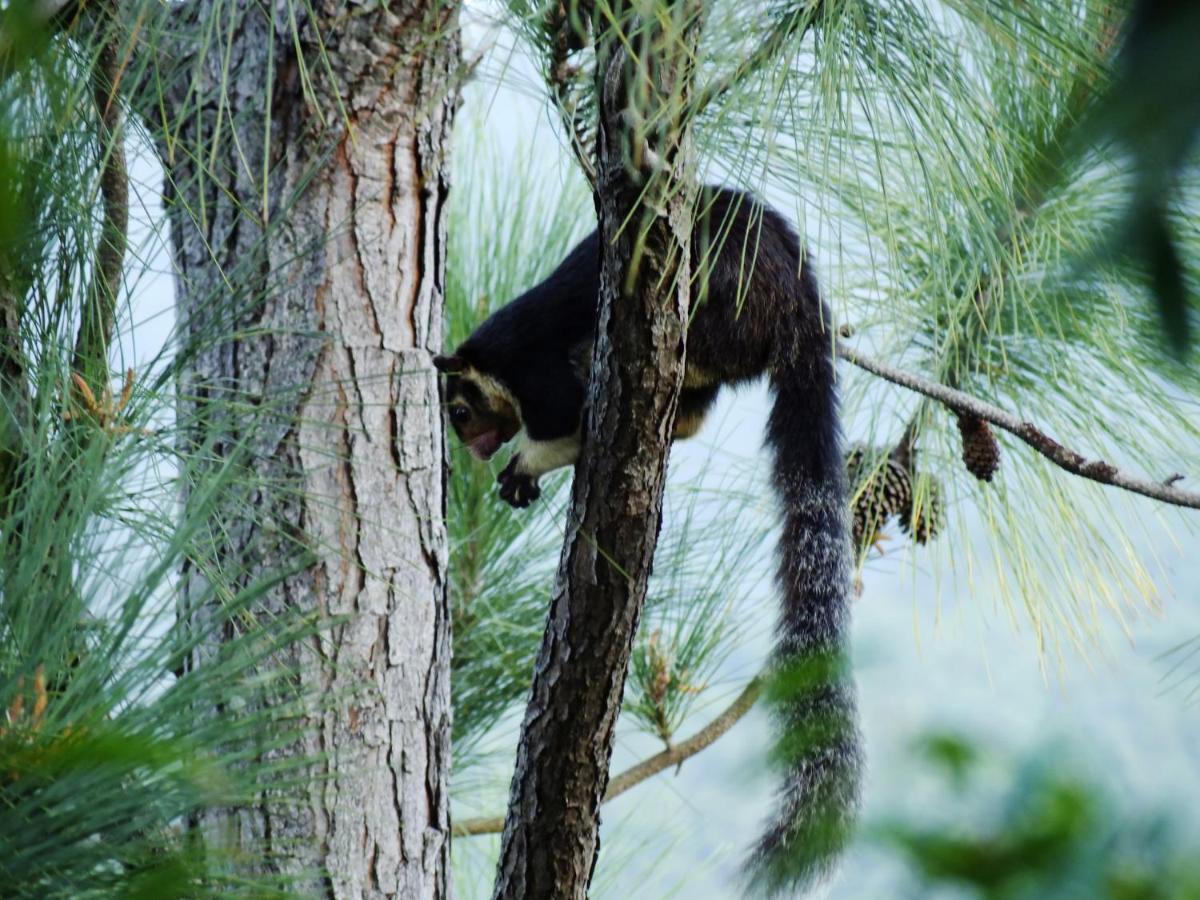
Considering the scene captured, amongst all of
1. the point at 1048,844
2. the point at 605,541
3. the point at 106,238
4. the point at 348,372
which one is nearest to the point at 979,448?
the point at 605,541

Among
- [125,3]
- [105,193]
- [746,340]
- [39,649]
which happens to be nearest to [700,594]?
[746,340]

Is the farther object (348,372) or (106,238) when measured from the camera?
(348,372)

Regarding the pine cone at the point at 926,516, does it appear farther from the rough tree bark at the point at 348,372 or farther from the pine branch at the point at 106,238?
the pine branch at the point at 106,238

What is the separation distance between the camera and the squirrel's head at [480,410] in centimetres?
206

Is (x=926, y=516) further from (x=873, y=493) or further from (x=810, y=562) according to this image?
(x=810, y=562)

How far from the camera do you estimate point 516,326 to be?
202cm

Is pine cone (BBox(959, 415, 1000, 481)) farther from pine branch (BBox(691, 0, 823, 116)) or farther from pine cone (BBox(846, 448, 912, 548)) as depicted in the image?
pine branch (BBox(691, 0, 823, 116))

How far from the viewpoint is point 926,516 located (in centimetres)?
184

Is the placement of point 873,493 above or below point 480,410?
below

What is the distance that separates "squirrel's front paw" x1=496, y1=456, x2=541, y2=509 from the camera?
1.94m

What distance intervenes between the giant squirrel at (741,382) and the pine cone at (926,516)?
0.63 feet

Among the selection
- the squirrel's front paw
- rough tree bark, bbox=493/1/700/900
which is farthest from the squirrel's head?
rough tree bark, bbox=493/1/700/900

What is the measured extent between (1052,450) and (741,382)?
581 mm

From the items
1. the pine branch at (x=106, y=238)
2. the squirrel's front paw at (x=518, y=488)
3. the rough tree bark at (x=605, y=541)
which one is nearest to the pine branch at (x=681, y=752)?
the squirrel's front paw at (x=518, y=488)
